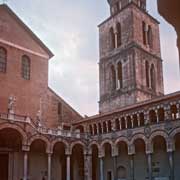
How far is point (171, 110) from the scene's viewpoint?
22.2 m

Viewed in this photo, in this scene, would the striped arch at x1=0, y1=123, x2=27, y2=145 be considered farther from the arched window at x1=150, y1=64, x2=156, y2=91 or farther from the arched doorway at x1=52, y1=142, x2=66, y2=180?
the arched window at x1=150, y1=64, x2=156, y2=91

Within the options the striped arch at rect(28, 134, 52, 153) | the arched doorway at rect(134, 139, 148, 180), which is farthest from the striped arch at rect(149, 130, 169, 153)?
the striped arch at rect(28, 134, 52, 153)

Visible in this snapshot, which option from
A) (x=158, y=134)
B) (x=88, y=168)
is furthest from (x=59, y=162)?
(x=158, y=134)

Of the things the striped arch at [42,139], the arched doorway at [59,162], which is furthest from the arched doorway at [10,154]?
the arched doorway at [59,162]

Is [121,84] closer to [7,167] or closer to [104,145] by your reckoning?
[104,145]

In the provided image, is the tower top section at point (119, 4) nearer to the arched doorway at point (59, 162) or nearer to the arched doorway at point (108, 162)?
the arched doorway at point (108, 162)

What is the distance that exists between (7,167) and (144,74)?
15.9m

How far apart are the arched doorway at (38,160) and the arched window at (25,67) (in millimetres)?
5935

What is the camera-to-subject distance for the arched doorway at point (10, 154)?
23641 mm

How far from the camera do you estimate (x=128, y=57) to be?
31875 mm

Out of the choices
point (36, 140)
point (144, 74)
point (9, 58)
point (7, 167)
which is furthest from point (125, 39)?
point (7, 167)

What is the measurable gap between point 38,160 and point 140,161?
27.0 ft

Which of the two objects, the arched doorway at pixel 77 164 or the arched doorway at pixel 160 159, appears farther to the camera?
the arched doorway at pixel 77 164

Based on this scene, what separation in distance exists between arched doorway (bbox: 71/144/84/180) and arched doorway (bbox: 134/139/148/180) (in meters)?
5.19
